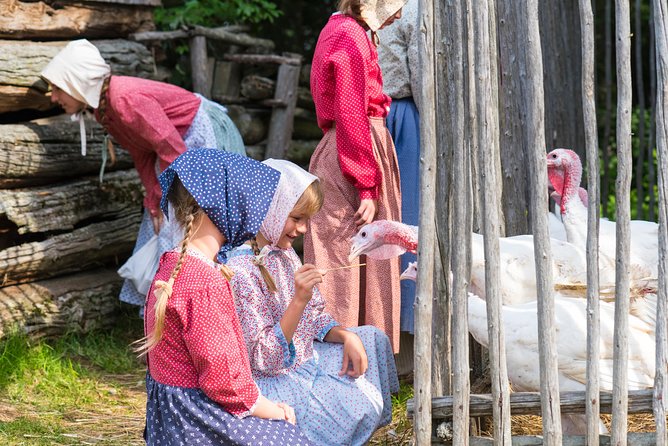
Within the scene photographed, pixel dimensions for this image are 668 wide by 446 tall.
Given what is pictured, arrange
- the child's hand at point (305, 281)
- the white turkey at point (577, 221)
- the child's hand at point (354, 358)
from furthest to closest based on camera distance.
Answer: the white turkey at point (577, 221)
the child's hand at point (354, 358)
the child's hand at point (305, 281)

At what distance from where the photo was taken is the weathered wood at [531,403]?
3.31 m

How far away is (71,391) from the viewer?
5.23 metres

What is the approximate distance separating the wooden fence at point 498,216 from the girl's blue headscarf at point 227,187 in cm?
57

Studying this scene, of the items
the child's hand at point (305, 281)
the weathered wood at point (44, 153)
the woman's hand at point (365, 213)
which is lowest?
the child's hand at point (305, 281)

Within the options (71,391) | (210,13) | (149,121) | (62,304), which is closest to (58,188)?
(62,304)

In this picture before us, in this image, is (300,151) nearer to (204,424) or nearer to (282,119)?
(282,119)

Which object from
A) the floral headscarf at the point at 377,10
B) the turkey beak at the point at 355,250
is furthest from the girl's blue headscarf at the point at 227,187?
the floral headscarf at the point at 377,10

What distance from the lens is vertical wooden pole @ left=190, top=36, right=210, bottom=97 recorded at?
6.95 m

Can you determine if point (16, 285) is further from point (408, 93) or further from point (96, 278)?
point (408, 93)

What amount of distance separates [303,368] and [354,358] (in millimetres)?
198

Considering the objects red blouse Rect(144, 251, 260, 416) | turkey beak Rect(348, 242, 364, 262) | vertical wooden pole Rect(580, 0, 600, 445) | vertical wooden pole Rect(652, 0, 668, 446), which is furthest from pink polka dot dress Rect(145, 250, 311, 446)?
vertical wooden pole Rect(652, 0, 668, 446)

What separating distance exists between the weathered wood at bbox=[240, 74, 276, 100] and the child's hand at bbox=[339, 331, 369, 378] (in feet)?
13.1

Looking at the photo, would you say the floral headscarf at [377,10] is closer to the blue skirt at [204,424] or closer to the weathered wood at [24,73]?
the blue skirt at [204,424]

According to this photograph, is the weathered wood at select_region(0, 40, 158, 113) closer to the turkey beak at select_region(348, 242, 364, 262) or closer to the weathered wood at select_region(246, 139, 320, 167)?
the weathered wood at select_region(246, 139, 320, 167)
